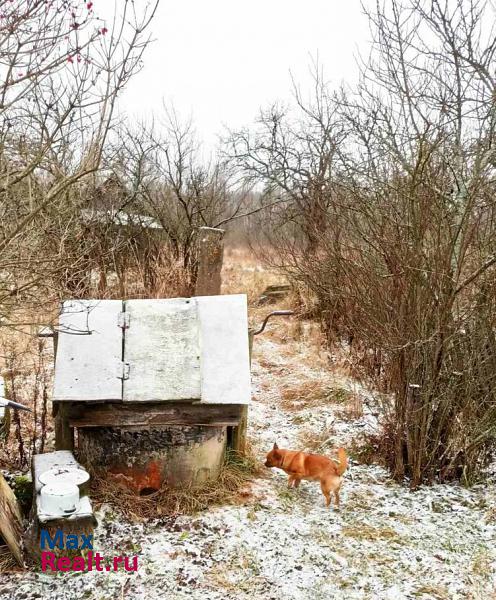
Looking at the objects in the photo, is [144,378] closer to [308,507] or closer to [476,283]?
[308,507]

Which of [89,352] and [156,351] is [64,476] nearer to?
[89,352]

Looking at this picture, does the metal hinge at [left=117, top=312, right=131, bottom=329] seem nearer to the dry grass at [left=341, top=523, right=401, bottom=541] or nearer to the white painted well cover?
the white painted well cover

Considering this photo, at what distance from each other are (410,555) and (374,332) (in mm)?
1835

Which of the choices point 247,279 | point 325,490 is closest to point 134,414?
point 325,490

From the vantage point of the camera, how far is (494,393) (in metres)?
4.20

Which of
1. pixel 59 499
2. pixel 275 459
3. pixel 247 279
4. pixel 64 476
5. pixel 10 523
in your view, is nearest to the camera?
pixel 59 499

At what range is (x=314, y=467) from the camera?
4117 millimetres

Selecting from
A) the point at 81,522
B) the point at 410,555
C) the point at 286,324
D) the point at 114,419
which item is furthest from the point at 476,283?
the point at 286,324

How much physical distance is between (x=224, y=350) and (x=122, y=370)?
785 millimetres

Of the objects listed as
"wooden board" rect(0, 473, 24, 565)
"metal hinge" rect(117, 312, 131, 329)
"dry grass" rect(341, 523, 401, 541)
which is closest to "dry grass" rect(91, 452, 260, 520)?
"wooden board" rect(0, 473, 24, 565)

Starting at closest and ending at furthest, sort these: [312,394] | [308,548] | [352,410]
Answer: [308,548] < [352,410] < [312,394]

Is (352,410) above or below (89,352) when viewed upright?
below

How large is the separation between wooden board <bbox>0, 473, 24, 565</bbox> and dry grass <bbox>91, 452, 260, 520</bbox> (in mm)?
594

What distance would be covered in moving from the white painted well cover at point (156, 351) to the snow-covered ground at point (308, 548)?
35.4 inches
